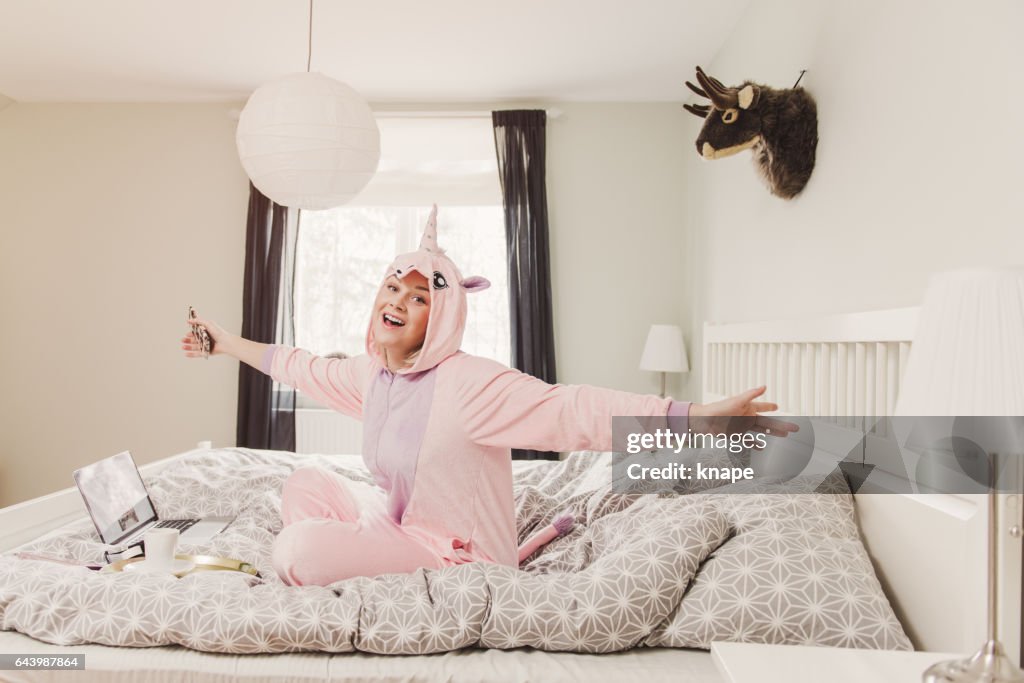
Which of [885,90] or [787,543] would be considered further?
[885,90]

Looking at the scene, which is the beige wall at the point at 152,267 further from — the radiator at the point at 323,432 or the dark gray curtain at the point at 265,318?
the radiator at the point at 323,432

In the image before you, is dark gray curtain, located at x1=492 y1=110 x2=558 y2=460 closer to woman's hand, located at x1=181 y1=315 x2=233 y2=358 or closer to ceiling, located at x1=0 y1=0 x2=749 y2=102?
ceiling, located at x1=0 y1=0 x2=749 y2=102

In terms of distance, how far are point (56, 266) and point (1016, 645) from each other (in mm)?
4840

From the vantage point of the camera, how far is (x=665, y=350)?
383 centimetres

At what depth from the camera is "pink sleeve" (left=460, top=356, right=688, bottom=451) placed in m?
1.50

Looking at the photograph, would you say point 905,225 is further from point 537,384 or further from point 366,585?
point 366,585

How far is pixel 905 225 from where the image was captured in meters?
1.64

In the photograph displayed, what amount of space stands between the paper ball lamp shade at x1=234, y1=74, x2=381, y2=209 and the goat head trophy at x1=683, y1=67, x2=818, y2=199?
3.43ft

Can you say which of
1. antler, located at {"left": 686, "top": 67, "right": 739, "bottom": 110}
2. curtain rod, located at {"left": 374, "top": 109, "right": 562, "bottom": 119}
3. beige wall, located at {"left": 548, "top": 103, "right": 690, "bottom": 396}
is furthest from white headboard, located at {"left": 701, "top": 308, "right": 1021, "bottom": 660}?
curtain rod, located at {"left": 374, "top": 109, "right": 562, "bottom": 119}

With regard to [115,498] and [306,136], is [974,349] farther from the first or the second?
[115,498]

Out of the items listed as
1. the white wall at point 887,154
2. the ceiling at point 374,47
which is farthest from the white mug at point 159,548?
the ceiling at point 374,47

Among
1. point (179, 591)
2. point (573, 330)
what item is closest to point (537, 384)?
point (179, 591)

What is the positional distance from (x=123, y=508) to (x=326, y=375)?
2.01ft

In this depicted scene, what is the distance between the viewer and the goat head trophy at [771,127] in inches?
87.0
